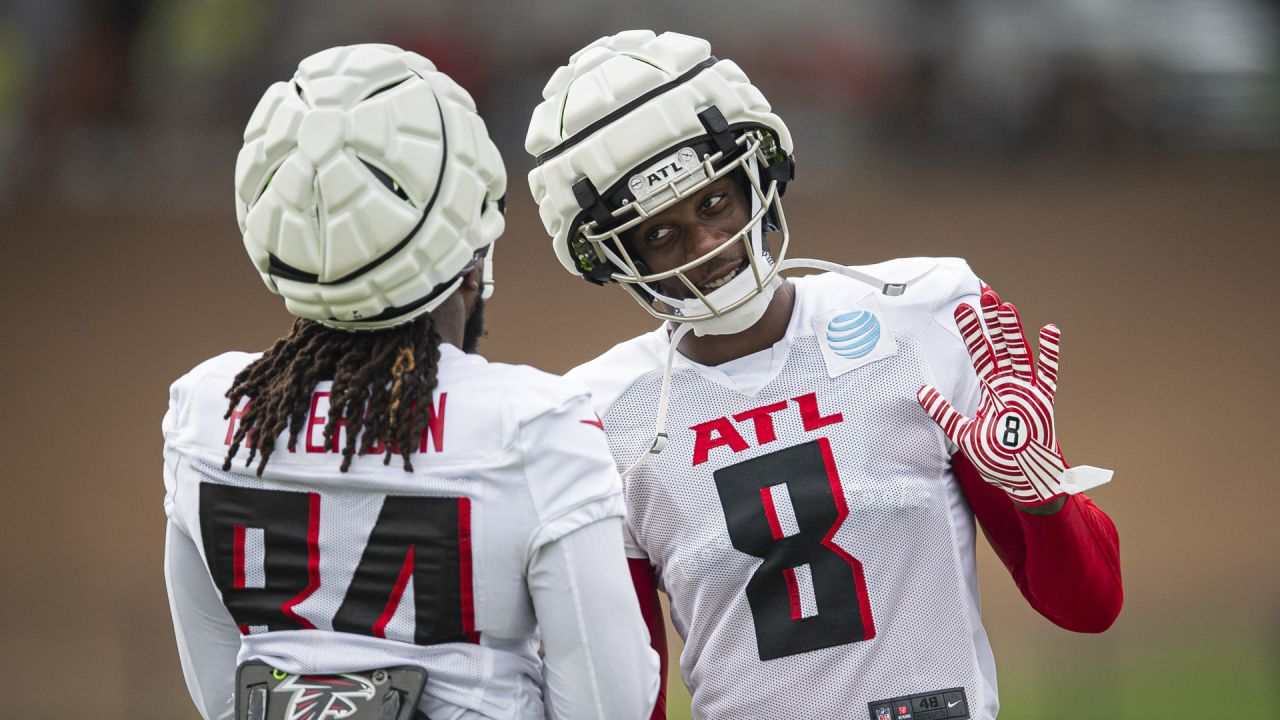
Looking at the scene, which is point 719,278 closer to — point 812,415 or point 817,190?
point 812,415

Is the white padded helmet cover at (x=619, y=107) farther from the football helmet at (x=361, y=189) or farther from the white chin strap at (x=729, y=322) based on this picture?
the football helmet at (x=361, y=189)

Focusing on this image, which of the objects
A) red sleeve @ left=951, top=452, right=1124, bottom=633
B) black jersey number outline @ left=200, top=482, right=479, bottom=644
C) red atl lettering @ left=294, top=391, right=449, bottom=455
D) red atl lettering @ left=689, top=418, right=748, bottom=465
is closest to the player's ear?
red atl lettering @ left=294, top=391, right=449, bottom=455

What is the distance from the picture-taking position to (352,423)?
187 cm

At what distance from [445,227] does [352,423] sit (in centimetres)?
29

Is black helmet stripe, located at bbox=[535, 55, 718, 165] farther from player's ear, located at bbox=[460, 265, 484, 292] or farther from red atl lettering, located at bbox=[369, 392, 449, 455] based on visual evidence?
red atl lettering, located at bbox=[369, 392, 449, 455]

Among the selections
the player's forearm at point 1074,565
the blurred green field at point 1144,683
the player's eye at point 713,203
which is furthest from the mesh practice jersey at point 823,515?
the blurred green field at point 1144,683

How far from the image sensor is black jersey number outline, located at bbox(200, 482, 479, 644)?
6.02 feet

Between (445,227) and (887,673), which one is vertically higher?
(445,227)

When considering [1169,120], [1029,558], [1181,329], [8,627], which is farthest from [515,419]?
[1169,120]

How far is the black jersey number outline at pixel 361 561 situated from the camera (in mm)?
1836

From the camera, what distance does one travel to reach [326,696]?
1850mm

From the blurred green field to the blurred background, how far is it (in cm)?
129

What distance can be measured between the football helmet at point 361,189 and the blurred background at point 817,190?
7.37 meters

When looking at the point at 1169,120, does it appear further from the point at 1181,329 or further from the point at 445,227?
the point at 445,227
